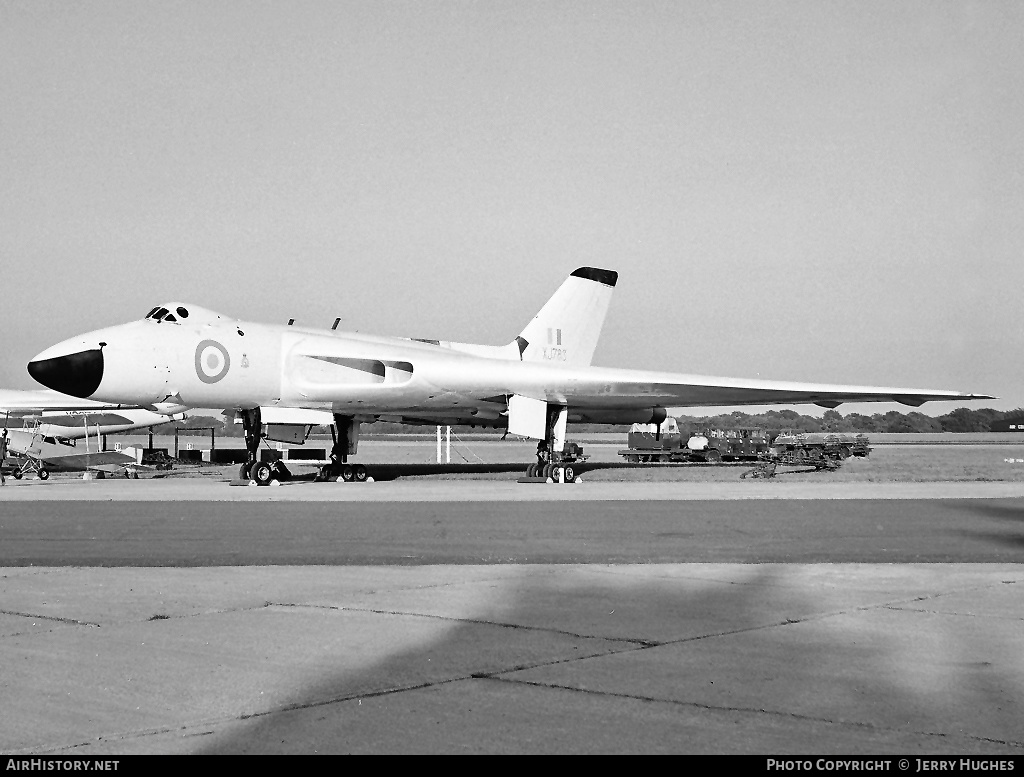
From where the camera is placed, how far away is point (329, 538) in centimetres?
1102

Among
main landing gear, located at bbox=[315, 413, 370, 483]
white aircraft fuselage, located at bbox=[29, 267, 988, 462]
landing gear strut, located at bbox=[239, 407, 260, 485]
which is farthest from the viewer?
main landing gear, located at bbox=[315, 413, 370, 483]

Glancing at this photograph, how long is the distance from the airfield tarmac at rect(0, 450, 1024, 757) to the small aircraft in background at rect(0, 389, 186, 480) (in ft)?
61.5

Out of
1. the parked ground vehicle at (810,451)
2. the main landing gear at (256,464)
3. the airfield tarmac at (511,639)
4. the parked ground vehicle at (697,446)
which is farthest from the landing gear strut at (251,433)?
the parked ground vehicle at (697,446)

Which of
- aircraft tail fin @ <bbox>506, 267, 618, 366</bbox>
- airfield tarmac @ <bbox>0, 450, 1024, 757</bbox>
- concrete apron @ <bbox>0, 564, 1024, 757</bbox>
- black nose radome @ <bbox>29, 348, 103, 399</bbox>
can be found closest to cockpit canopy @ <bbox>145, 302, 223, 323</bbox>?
black nose radome @ <bbox>29, 348, 103, 399</bbox>

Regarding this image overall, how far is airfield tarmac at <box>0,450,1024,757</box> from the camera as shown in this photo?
3.85 metres

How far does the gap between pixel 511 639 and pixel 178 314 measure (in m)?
16.7

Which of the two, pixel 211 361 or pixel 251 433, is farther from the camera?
pixel 251 433

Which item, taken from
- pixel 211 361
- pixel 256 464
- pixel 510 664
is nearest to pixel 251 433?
pixel 256 464

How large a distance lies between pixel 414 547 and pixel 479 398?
13.9 meters

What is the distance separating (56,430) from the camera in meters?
36.6

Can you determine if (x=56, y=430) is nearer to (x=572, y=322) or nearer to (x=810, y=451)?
(x=572, y=322)

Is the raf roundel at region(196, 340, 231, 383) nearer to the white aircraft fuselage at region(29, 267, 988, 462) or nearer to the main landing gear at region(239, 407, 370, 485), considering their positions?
the white aircraft fuselage at region(29, 267, 988, 462)

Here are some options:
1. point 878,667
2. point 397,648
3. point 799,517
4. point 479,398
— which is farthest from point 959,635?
point 479,398

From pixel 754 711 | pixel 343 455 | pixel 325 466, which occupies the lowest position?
pixel 325 466
